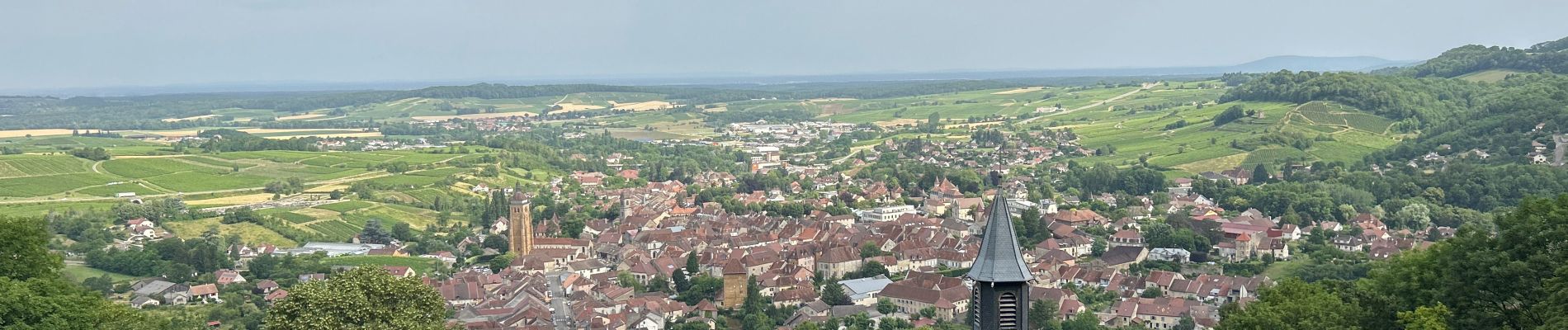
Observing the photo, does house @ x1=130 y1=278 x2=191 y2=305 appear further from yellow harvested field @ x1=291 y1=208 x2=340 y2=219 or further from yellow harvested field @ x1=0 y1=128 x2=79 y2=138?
yellow harvested field @ x1=0 y1=128 x2=79 y2=138

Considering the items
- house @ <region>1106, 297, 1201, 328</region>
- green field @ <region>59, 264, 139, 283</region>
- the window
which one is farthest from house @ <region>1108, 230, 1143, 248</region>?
the window

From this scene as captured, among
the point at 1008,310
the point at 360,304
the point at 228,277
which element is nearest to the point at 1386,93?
the point at 228,277

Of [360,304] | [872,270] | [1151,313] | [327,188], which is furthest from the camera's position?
[327,188]

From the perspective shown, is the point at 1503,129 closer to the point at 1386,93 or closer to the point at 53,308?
the point at 1386,93

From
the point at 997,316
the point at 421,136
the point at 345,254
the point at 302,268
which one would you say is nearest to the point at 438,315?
the point at 997,316

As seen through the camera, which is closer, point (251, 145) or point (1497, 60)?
point (251, 145)

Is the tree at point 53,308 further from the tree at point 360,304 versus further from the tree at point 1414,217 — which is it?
the tree at point 1414,217
